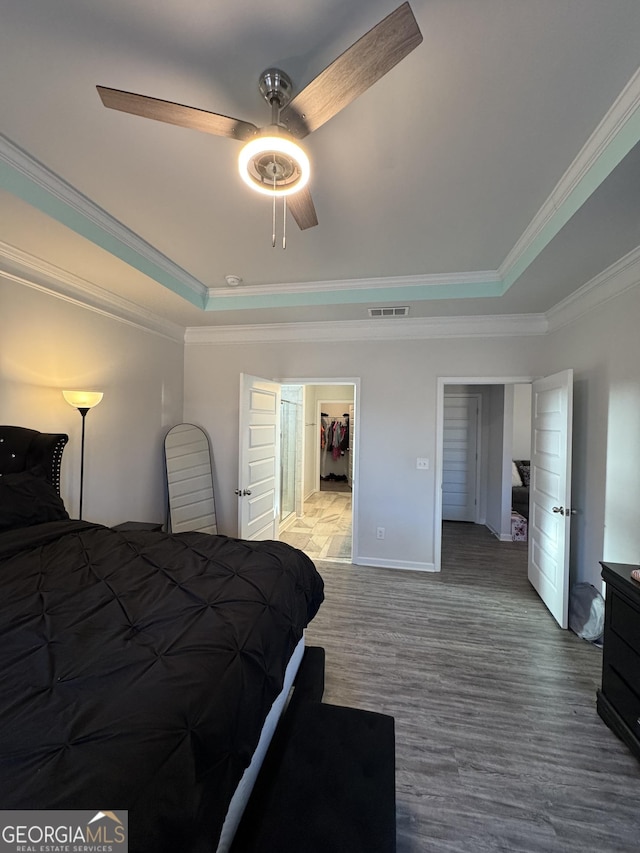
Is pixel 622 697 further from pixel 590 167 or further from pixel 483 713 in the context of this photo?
pixel 590 167

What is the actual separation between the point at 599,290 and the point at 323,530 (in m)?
4.21

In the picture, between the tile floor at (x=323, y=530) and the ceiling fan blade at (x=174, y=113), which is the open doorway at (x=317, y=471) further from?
the ceiling fan blade at (x=174, y=113)

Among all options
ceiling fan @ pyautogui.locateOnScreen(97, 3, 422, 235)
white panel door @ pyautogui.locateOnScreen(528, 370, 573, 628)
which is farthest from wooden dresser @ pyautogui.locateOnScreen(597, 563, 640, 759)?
ceiling fan @ pyautogui.locateOnScreen(97, 3, 422, 235)

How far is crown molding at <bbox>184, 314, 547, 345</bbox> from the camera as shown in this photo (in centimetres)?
362

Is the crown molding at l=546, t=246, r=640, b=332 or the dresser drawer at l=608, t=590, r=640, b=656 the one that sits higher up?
the crown molding at l=546, t=246, r=640, b=332

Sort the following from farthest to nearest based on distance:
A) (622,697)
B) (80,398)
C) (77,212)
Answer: (80,398)
(77,212)
(622,697)

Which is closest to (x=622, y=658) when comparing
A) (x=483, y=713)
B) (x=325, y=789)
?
(x=483, y=713)

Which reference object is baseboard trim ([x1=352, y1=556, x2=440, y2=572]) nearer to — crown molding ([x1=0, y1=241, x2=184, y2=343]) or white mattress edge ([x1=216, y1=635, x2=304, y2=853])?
white mattress edge ([x1=216, y1=635, x2=304, y2=853])

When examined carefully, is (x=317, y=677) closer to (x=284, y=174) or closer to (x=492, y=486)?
(x=284, y=174)

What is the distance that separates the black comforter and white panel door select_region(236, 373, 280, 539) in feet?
4.91

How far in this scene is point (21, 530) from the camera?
193cm

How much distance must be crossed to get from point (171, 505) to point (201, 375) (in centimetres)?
158

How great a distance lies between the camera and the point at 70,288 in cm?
274

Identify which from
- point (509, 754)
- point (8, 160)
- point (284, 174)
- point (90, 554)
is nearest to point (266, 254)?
point (284, 174)
